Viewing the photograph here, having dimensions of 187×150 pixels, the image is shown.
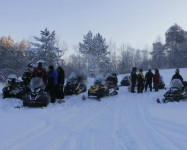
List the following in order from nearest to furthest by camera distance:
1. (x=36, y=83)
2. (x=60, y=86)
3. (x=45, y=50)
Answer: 1. (x=36, y=83)
2. (x=60, y=86)
3. (x=45, y=50)

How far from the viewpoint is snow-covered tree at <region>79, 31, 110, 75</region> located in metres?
38.5

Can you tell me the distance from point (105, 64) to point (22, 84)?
31210 millimetres

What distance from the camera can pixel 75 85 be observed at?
11.3 meters

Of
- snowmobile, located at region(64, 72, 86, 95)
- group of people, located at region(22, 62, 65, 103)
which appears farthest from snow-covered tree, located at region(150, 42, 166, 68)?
group of people, located at region(22, 62, 65, 103)

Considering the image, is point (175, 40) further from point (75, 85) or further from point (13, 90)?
point (13, 90)

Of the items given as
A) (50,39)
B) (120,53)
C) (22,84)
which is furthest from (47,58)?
(120,53)

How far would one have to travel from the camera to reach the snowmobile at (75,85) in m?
10.8

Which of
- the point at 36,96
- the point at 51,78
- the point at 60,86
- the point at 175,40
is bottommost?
the point at 36,96

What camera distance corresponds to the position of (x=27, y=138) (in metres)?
3.76

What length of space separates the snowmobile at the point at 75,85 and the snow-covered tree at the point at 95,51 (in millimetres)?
24890

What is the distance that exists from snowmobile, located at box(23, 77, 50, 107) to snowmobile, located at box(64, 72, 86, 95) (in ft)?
10.8

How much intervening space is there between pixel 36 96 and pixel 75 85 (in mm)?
4307

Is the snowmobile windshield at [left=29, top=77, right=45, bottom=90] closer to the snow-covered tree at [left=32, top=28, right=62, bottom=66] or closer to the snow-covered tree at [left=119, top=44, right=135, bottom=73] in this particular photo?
the snow-covered tree at [left=32, top=28, right=62, bottom=66]

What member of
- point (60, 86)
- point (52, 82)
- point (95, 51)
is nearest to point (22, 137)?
point (52, 82)
